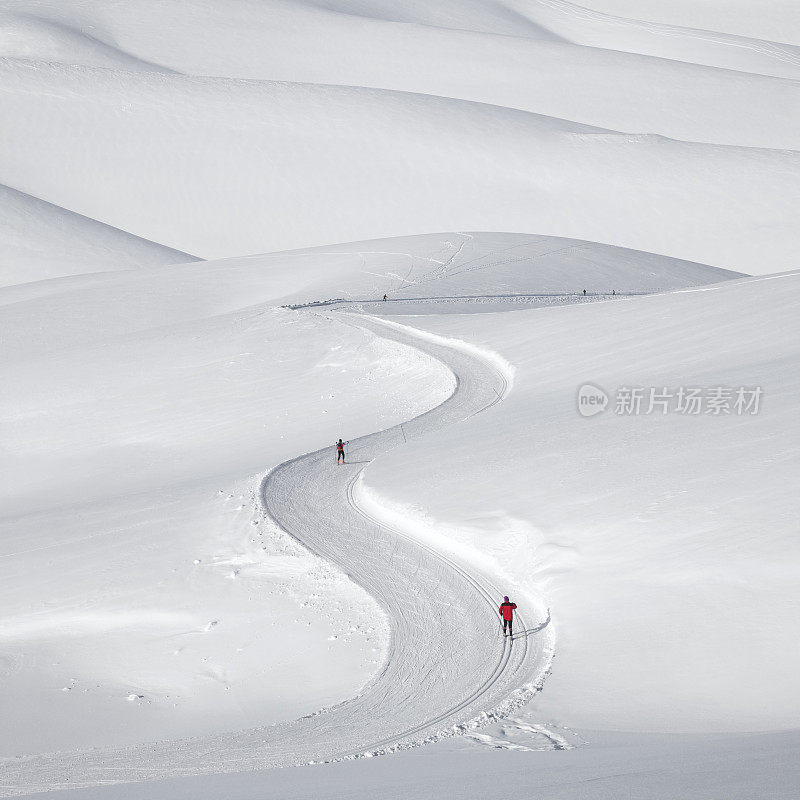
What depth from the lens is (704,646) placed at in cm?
1062

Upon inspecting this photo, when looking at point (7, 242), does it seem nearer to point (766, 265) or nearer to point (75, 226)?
point (75, 226)

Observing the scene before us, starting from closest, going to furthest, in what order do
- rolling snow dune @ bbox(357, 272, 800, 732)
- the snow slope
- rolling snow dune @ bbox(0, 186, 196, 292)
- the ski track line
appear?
1. the ski track line
2. rolling snow dune @ bbox(357, 272, 800, 732)
3. rolling snow dune @ bbox(0, 186, 196, 292)
4. the snow slope

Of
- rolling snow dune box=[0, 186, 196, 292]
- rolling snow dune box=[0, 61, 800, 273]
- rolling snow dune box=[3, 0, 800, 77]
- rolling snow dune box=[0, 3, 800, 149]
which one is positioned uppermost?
rolling snow dune box=[3, 0, 800, 77]

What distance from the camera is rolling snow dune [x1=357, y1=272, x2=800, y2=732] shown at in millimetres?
10141

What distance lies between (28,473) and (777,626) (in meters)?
17.0

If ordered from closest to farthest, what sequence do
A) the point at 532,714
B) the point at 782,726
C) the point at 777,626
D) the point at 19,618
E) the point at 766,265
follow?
the point at 782,726 → the point at 532,714 → the point at 777,626 → the point at 19,618 → the point at 766,265

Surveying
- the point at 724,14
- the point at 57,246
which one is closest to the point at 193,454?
the point at 57,246

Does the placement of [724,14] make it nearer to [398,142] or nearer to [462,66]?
[462,66]

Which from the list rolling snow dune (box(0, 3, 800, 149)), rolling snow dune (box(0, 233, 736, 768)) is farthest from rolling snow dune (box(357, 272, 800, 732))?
rolling snow dune (box(0, 3, 800, 149))

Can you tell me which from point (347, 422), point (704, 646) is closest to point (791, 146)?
point (347, 422)

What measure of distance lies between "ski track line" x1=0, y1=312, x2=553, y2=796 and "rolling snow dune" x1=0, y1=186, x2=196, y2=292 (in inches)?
1344

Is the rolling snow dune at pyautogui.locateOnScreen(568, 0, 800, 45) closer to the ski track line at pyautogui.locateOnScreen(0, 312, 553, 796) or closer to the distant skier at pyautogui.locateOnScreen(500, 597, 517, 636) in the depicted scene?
the ski track line at pyautogui.locateOnScreen(0, 312, 553, 796)

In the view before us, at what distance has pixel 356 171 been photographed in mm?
55562

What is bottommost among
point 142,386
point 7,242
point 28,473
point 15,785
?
point 15,785
